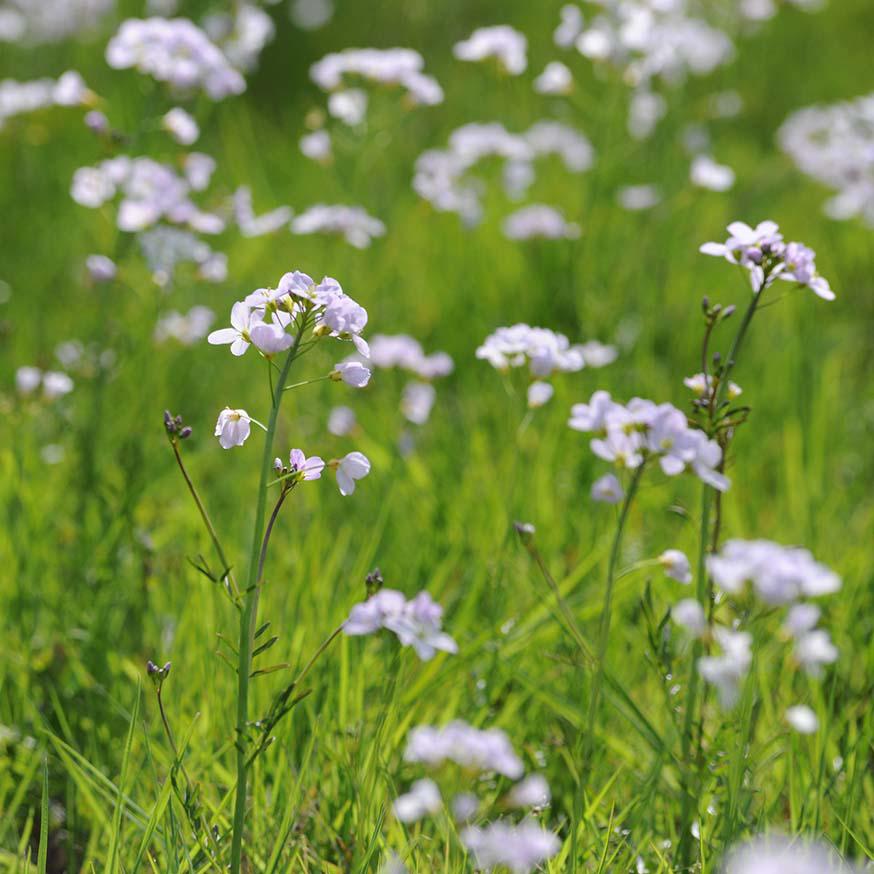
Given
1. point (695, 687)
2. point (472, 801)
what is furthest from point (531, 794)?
point (695, 687)

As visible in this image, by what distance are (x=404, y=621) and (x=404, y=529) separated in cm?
104

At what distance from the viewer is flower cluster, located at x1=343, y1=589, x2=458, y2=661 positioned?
51.3 inches

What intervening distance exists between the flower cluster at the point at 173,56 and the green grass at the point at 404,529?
433 mm

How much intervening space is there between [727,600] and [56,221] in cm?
332

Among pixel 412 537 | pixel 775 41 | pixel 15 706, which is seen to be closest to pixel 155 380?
pixel 412 537

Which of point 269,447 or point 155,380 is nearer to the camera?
point 269,447

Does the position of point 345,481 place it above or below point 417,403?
above

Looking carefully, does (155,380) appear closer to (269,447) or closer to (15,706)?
(15,706)

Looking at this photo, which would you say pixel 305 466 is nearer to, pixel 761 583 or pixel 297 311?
pixel 297 311

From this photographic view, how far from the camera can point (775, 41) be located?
629 centimetres

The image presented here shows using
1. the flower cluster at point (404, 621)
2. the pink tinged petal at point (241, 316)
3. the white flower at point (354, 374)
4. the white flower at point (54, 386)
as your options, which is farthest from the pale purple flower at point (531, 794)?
the white flower at point (54, 386)

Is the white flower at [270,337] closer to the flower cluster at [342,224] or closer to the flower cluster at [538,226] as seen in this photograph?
the flower cluster at [342,224]

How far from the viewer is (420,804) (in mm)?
1389

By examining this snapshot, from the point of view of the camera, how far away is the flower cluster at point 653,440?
121cm
